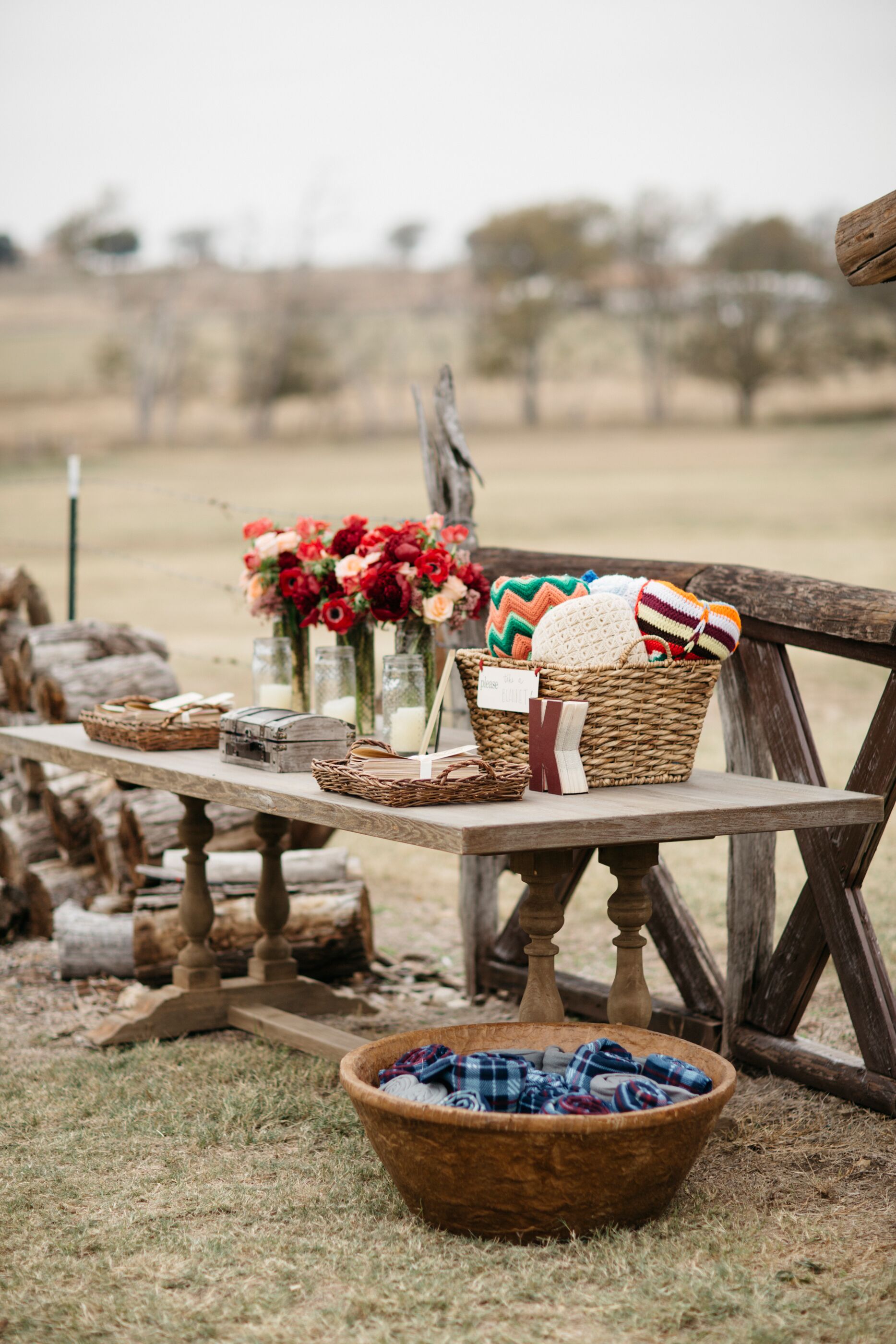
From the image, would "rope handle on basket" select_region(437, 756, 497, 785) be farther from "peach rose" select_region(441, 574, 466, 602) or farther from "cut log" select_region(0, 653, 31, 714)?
"cut log" select_region(0, 653, 31, 714)

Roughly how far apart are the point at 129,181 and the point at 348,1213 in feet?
119

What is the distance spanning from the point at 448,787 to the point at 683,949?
1607 millimetres

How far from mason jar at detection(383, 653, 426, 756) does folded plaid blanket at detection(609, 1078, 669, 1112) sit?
44.0 inches

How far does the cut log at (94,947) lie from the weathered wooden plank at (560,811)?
1664 mm

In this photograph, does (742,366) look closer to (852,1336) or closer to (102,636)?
(102,636)

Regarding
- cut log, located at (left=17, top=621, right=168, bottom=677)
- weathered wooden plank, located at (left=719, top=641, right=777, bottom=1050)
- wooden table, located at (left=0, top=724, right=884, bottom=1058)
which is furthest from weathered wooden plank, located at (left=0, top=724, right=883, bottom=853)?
cut log, located at (left=17, top=621, right=168, bottom=677)

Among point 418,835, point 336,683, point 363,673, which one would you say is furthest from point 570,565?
point 418,835

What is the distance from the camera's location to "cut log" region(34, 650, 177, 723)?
5.95 meters

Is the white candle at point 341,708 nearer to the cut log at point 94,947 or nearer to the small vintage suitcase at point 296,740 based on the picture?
the small vintage suitcase at point 296,740

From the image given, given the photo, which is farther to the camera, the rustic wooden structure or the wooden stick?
the rustic wooden structure

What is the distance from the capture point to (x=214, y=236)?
119 ft

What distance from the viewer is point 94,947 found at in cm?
523

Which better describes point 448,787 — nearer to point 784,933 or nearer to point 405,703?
point 405,703

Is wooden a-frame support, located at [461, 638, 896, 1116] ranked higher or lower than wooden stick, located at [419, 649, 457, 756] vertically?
lower
